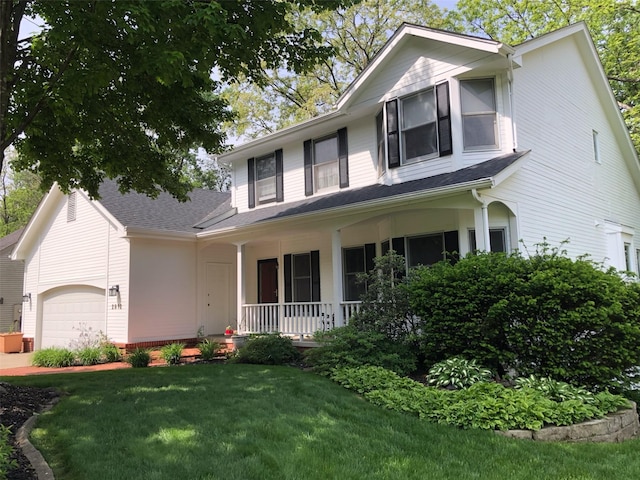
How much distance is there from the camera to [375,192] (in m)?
11.0

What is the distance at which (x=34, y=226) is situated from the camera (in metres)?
18.0

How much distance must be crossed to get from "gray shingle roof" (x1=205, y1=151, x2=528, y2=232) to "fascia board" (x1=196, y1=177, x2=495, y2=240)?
0.09m

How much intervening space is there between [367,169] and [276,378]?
21.4ft

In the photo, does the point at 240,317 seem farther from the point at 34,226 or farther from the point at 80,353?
the point at 34,226

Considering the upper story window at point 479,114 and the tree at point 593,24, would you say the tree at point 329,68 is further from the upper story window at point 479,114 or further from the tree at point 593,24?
the upper story window at point 479,114

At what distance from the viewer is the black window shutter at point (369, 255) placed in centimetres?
1231

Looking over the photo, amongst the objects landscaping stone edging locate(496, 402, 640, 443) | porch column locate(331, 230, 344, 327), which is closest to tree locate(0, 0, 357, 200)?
porch column locate(331, 230, 344, 327)

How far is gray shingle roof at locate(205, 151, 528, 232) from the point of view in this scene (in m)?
9.20

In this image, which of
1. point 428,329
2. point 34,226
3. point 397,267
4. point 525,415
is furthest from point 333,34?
point 525,415

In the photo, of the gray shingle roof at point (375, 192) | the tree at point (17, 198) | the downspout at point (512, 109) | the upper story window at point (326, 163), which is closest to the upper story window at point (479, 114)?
the downspout at point (512, 109)

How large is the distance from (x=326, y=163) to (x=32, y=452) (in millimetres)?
10502

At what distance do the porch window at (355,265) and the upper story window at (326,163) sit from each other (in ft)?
5.94

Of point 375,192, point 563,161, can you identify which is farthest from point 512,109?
point 375,192

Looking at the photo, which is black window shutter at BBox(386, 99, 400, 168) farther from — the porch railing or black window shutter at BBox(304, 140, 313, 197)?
the porch railing
